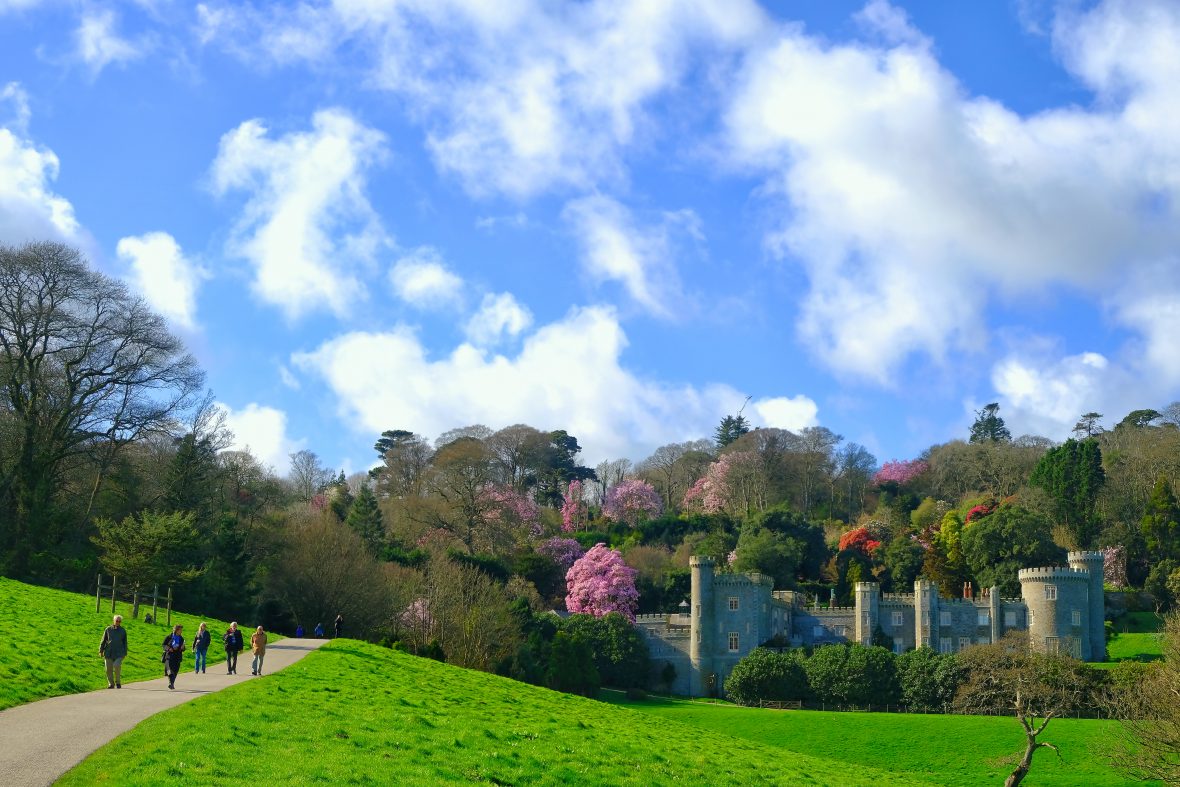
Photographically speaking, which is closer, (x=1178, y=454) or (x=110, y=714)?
(x=110, y=714)

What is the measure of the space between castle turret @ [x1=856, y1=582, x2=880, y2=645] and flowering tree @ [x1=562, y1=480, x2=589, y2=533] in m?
31.6

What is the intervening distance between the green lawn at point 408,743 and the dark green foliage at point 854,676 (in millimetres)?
34270

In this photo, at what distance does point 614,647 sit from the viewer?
73.8 meters

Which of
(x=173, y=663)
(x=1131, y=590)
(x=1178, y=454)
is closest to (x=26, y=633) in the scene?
(x=173, y=663)

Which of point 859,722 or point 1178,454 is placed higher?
point 1178,454

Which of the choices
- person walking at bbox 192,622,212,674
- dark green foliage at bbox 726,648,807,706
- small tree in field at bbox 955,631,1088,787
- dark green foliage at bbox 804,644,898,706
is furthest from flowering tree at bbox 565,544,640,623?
person walking at bbox 192,622,212,674

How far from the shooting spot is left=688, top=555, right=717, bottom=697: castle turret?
250 ft

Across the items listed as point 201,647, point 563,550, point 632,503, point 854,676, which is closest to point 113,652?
point 201,647

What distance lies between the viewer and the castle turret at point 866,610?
7556 cm

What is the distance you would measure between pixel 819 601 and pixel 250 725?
2823 inches

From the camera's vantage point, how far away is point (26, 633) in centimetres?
2856

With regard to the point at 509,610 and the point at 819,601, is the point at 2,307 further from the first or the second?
the point at 819,601

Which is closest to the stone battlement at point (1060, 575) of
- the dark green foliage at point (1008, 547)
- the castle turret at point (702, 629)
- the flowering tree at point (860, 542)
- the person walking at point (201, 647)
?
the dark green foliage at point (1008, 547)

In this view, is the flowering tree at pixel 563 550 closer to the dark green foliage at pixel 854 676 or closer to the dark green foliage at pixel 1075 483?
the dark green foliage at pixel 854 676
